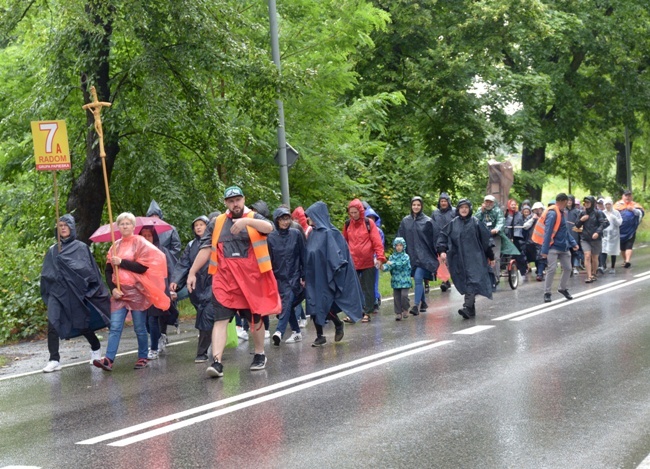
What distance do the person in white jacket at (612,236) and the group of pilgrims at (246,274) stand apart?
5952 mm

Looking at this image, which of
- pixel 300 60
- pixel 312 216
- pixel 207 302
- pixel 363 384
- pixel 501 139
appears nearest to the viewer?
pixel 363 384

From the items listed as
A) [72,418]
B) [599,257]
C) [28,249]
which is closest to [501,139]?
[599,257]

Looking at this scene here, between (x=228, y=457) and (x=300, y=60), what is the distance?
16.4m

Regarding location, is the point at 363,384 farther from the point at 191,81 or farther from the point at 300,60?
the point at 300,60

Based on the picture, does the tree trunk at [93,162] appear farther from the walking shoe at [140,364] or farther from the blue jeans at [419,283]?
the walking shoe at [140,364]

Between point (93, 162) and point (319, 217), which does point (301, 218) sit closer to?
point (319, 217)

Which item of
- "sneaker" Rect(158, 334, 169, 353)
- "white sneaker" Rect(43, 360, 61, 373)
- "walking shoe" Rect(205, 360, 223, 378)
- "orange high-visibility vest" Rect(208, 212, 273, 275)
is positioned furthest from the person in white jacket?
"walking shoe" Rect(205, 360, 223, 378)

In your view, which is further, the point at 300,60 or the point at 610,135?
the point at 610,135

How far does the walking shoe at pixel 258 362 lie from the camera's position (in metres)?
10.7

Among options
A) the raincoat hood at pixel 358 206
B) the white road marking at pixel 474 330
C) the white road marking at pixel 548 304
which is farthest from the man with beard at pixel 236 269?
the white road marking at pixel 548 304

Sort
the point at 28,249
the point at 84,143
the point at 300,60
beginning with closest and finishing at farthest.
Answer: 1. the point at 28,249
2. the point at 84,143
3. the point at 300,60

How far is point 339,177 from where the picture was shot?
934 inches

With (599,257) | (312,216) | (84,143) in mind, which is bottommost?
(599,257)

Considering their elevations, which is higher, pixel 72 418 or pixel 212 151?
pixel 212 151
